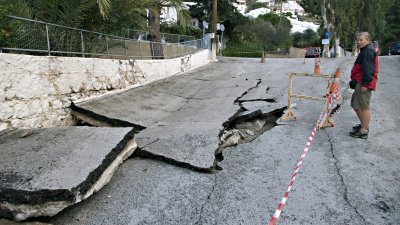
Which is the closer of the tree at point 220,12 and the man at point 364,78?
the man at point 364,78

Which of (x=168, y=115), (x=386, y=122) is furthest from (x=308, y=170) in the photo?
(x=168, y=115)

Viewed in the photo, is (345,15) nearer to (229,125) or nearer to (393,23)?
(393,23)

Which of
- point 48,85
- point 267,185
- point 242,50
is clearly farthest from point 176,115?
point 242,50

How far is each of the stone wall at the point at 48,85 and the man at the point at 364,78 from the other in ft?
17.4

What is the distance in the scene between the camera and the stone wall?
17.1ft

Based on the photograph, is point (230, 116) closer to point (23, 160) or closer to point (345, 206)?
point (345, 206)

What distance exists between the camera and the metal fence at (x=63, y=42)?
5.80 metres

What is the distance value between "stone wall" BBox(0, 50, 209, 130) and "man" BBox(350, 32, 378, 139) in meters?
5.30

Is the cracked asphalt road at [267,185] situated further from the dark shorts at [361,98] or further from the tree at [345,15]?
the tree at [345,15]

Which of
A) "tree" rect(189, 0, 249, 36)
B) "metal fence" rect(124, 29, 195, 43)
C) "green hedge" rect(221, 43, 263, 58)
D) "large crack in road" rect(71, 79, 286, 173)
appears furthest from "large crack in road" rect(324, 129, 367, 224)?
"green hedge" rect(221, 43, 263, 58)

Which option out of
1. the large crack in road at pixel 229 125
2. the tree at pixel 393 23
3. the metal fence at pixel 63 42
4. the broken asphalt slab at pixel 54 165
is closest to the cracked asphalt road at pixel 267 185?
the large crack in road at pixel 229 125

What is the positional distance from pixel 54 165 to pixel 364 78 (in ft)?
15.7

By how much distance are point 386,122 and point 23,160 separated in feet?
20.8

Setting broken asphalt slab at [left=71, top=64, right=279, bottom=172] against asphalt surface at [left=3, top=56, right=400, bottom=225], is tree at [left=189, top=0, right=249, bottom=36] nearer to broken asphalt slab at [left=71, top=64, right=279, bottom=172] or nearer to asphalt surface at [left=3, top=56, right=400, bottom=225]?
broken asphalt slab at [left=71, top=64, right=279, bottom=172]
